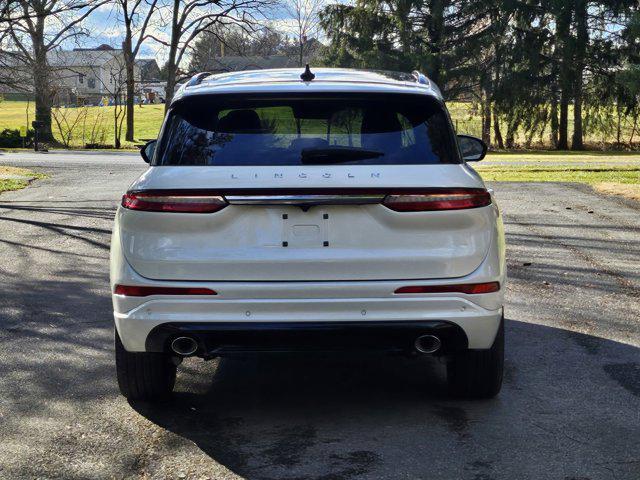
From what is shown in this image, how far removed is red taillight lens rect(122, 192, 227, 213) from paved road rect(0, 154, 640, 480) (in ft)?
3.62

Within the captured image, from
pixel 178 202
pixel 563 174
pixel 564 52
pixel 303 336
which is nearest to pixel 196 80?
pixel 178 202

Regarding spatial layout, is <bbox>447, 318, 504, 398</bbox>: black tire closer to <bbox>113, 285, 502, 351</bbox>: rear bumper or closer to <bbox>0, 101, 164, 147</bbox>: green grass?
<bbox>113, 285, 502, 351</bbox>: rear bumper

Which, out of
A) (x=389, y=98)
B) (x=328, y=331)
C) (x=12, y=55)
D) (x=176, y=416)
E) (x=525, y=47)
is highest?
(x=525, y=47)

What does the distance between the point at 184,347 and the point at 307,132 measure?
4.07 feet

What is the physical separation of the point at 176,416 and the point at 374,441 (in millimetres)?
1104

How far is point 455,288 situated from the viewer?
445 centimetres

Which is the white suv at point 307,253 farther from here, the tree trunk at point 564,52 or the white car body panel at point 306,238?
the tree trunk at point 564,52

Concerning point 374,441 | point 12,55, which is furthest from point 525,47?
point 374,441

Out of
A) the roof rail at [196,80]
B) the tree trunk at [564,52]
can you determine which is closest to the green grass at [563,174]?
the tree trunk at [564,52]

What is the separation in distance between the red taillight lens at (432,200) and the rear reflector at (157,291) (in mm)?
959

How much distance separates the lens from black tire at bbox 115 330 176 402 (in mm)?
4863

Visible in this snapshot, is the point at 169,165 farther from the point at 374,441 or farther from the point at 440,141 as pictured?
the point at 374,441

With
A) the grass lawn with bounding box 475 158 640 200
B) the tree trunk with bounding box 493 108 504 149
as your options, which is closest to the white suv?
the grass lawn with bounding box 475 158 640 200

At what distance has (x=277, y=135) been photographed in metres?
4.72
